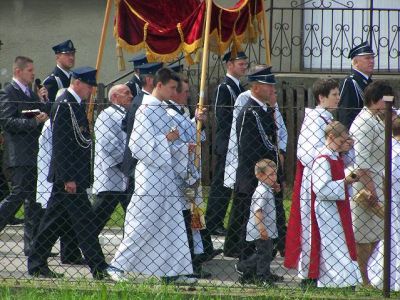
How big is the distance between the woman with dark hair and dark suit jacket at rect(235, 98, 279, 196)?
0.83 meters

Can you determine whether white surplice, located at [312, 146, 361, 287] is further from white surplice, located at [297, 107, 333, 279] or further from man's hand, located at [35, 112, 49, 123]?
man's hand, located at [35, 112, 49, 123]

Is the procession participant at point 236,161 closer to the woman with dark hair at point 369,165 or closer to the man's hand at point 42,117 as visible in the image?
the woman with dark hair at point 369,165

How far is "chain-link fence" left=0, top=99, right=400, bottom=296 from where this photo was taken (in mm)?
8922

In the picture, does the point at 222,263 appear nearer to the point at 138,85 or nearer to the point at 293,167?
the point at 138,85

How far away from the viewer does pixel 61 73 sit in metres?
11.7

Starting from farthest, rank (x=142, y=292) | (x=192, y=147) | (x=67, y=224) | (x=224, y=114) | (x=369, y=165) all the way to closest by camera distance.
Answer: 1. (x=224, y=114)
2. (x=67, y=224)
3. (x=192, y=147)
4. (x=369, y=165)
5. (x=142, y=292)

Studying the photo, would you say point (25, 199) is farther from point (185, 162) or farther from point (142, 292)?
point (142, 292)

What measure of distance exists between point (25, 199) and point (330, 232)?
3.11 metres

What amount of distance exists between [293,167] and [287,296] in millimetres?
6526

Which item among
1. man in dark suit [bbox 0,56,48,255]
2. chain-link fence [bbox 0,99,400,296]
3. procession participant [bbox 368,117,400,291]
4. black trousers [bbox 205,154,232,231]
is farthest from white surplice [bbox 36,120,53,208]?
procession participant [bbox 368,117,400,291]

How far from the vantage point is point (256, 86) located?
10086 millimetres

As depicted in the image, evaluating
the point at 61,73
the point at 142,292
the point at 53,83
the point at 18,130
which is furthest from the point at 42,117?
the point at 142,292

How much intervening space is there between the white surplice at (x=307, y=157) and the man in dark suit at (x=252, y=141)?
1.29 ft

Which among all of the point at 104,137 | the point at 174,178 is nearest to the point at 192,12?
the point at 104,137
